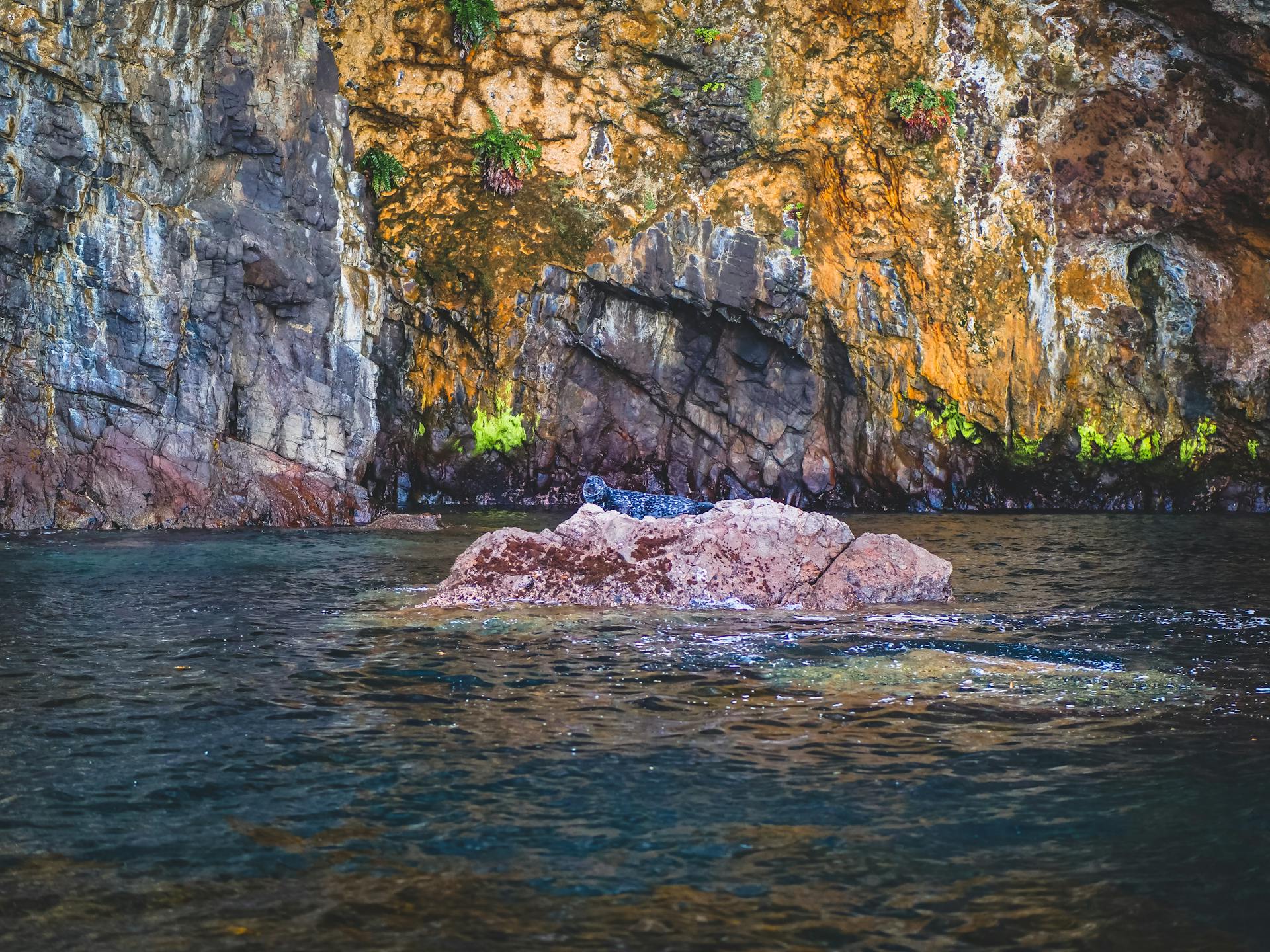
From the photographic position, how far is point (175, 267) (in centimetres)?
2247

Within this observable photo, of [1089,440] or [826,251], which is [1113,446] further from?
[826,251]

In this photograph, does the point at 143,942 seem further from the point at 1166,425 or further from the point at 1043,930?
the point at 1166,425

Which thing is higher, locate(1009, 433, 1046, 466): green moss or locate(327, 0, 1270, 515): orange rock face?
locate(327, 0, 1270, 515): orange rock face

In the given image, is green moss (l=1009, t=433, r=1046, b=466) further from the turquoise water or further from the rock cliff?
the turquoise water

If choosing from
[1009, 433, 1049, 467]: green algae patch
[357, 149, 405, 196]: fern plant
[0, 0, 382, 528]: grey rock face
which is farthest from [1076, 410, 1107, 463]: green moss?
[357, 149, 405, 196]: fern plant

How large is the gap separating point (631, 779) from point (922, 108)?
2768 cm

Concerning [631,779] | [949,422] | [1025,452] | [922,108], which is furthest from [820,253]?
[631,779]

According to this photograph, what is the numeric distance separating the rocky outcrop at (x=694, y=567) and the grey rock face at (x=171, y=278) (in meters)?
11.6

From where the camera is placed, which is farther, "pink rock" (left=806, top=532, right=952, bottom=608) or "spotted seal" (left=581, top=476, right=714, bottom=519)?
"spotted seal" (left=581, top=476, right=714, bottom=519)

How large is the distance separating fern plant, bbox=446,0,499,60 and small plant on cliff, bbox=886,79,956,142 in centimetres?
1093

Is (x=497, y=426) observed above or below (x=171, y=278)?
below

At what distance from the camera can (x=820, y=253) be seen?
30078mm

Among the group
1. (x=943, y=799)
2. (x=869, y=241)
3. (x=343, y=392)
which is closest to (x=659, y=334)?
(x=869, y=241)

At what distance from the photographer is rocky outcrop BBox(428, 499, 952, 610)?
12.2 m
